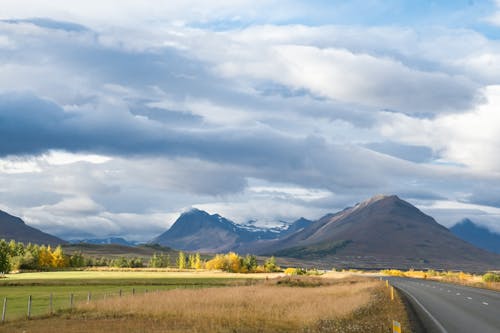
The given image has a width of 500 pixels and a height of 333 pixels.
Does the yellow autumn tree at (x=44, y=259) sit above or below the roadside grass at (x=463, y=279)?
above

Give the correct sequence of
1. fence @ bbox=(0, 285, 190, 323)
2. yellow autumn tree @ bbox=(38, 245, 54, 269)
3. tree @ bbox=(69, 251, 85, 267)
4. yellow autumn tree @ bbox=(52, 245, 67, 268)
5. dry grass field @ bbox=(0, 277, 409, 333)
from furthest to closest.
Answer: tree @ bbox=(69, 251, 85, 267) < yellow autumn tree @ bbox=(52, 245, 67, 268) < yellow autumn tree @ bbox=(38, 245, 54, 269) < fence @ bbox=(0, 285, 190, 323) < dry grass field @ bbox=(0, 277, 409, 333)

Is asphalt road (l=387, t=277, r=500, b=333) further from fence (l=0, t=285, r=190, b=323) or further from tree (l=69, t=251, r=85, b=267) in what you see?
tree (l=69, t=251, r=85, b=267)

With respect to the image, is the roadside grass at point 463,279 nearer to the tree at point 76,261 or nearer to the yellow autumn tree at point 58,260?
the tree at point 76,261

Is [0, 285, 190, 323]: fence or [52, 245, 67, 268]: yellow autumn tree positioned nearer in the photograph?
[0, 285, 190, 323]: fence

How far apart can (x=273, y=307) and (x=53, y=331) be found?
15179 millimetres

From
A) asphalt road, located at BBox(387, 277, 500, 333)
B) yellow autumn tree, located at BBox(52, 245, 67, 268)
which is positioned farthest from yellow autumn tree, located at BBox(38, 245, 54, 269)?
asphalt road, located at BBox(387, 277, 500, 333)

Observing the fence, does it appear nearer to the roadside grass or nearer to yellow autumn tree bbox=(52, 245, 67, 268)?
the roadside grass

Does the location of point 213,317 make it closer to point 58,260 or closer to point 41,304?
point 41,304

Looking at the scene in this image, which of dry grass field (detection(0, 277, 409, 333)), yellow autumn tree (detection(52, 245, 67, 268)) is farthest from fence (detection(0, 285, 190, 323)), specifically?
yellow autumn tree (detection(52, 245, 67, 268))

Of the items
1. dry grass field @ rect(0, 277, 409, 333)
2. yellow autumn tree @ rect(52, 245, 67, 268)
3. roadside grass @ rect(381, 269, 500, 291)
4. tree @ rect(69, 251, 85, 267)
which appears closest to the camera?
dry grass field @ rect(0, 277, 409, 333)

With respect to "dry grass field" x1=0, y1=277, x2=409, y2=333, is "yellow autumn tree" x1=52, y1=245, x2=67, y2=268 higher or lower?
higher

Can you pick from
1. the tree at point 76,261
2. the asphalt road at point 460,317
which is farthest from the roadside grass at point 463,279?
the tree at point 76,261

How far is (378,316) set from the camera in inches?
1254

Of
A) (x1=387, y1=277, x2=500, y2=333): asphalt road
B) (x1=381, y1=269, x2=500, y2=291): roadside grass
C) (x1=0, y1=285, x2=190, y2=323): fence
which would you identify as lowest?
(x1=0, y1=285, x2=190, y2=323): fence
